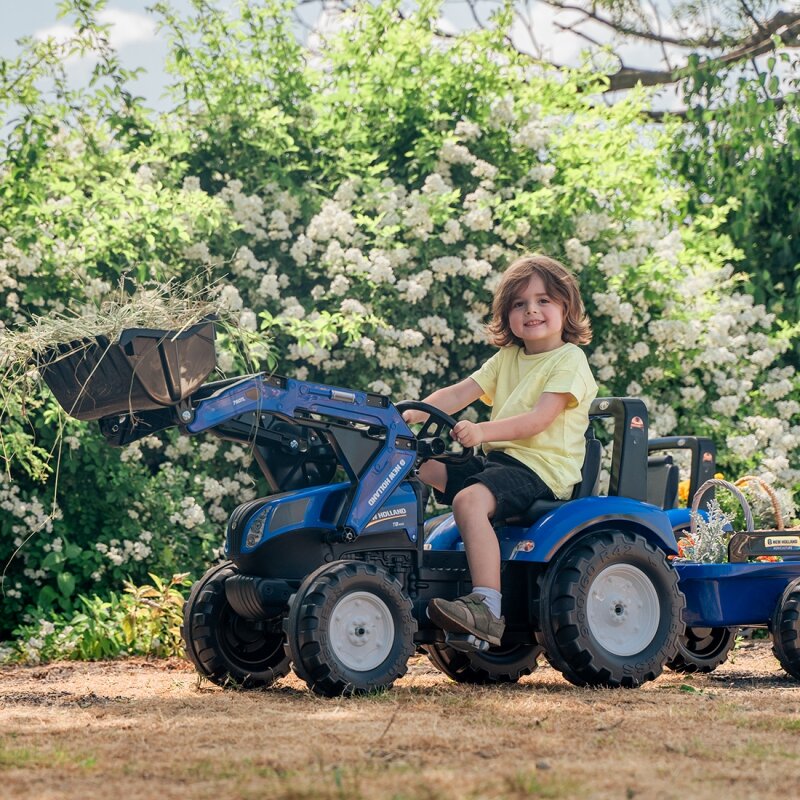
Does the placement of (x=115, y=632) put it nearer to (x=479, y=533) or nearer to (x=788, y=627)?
(x=479, y=533)

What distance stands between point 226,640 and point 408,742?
1744 millimetres

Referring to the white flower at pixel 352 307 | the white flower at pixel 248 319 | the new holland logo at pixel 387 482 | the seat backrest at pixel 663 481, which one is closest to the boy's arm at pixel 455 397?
the new holland logo at pixel 387 482

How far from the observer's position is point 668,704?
185 inches

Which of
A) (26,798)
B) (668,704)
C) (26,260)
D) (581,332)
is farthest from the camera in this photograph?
(26,260)

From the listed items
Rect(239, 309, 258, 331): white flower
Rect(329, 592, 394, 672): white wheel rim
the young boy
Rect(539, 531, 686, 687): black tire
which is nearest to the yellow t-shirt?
the young boy

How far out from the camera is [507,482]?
5184mm

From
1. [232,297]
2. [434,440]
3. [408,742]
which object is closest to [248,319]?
[232,297]

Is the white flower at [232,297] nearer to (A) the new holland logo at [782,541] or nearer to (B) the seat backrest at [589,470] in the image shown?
(B) the seat backrest at [589,470]

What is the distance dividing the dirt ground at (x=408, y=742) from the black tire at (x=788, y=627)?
122mm

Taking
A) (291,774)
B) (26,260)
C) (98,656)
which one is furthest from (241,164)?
(291,774)

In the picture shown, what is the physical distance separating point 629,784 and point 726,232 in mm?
8010

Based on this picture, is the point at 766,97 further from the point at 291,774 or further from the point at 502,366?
the point at 291,774

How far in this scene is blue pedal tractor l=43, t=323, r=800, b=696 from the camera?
15.4 ft

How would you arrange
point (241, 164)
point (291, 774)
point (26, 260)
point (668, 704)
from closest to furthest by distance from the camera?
1. point (291, 774)
2. point (668, 704)
3. point (26, 260)
4. point (241, 164)
